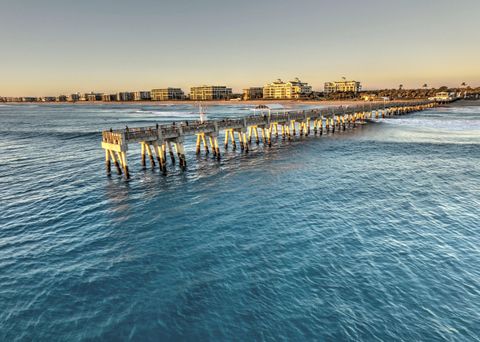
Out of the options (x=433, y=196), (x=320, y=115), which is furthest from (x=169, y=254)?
(x=320, y=115)

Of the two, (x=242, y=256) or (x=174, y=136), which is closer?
(x=242, y=256)

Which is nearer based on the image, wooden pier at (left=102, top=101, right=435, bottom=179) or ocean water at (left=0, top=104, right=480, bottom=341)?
ocean water at (left=0, top=104, right=480, bottom=341)

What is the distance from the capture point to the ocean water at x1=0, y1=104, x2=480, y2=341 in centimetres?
1298

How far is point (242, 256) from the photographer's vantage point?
18203mm

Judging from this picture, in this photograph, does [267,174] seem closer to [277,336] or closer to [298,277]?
[298,277]

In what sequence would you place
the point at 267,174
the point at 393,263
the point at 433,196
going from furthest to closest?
1. the point at 267,174
2. the point at 433,196
3. the point at 393,263

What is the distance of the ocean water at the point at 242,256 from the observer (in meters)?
13.0

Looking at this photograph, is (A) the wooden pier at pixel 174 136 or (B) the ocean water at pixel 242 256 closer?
(B) the ocean water at pixel 242 256

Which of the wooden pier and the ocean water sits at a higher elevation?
the wooden pier

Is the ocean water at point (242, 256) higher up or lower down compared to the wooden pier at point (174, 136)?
lower down

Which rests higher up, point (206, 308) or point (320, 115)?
point (320, 115)

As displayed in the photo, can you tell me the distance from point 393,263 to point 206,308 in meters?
10.6

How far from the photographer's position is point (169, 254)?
1844 cm

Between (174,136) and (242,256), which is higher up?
(174,136)
